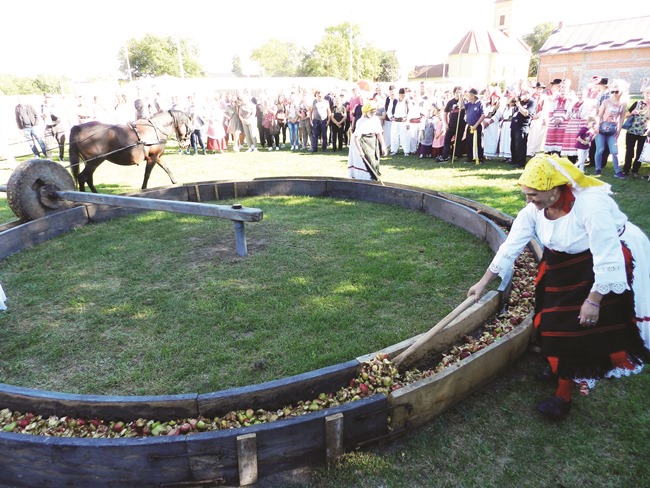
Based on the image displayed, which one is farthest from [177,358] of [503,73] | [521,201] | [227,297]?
[503,73]

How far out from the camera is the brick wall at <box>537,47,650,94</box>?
45438 millimetres

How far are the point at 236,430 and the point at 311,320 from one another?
6.20 feet

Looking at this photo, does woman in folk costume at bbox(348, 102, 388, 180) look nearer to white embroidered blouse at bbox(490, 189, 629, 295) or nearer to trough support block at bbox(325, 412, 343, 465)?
white embroidered blouse at bbox(490, 189, 629, 295)

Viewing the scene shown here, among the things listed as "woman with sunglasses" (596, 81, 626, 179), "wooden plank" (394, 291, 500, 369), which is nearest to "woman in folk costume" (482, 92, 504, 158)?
"woman with sunglasses" (596, 81, 626, 179)

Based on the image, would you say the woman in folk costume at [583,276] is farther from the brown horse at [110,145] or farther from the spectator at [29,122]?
the spectator at [29,122]

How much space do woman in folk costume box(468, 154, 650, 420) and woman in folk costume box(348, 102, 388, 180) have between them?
6.16m

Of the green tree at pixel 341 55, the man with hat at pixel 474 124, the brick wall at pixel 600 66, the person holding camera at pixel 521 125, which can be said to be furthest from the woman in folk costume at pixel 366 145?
the green tree at pixel 341 55

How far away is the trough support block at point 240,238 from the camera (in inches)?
234

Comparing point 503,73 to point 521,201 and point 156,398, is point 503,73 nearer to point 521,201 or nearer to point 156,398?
point 521,201

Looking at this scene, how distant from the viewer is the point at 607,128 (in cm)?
960

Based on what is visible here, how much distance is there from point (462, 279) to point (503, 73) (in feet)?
270

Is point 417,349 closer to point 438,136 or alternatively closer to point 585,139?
point 585,139

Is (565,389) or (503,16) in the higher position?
(503,16)

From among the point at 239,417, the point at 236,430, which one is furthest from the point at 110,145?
the point at 236,430
